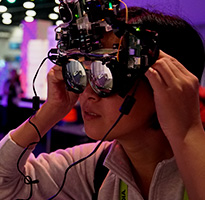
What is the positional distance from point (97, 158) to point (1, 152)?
40cm

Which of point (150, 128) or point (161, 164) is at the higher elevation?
point (150, 128)

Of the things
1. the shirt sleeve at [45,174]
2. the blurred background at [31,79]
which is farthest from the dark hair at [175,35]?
the blurred background at [31,79]

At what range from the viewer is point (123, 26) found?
0.75m

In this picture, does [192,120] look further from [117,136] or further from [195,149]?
[117,136]

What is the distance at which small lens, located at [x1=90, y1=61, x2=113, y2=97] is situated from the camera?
33.7 inches

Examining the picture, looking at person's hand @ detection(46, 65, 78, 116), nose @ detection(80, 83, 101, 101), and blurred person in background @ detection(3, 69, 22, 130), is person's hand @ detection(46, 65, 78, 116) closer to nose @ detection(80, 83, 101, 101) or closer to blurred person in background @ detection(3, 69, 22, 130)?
nose @ detection(80, 83, 101, 101)

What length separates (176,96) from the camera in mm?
750

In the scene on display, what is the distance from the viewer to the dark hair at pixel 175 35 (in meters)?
0.95

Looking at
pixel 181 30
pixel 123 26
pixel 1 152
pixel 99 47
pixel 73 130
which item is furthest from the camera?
pixel 73 130

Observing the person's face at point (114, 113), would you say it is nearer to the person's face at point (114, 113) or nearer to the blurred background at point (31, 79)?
the person's face at point (114, 113)

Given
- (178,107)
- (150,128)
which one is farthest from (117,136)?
(178,107)

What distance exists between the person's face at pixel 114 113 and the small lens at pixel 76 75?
0.04 meters

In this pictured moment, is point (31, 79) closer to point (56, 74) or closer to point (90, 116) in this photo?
point (56, 74)

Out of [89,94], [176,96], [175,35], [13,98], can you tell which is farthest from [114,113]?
[13,98]
